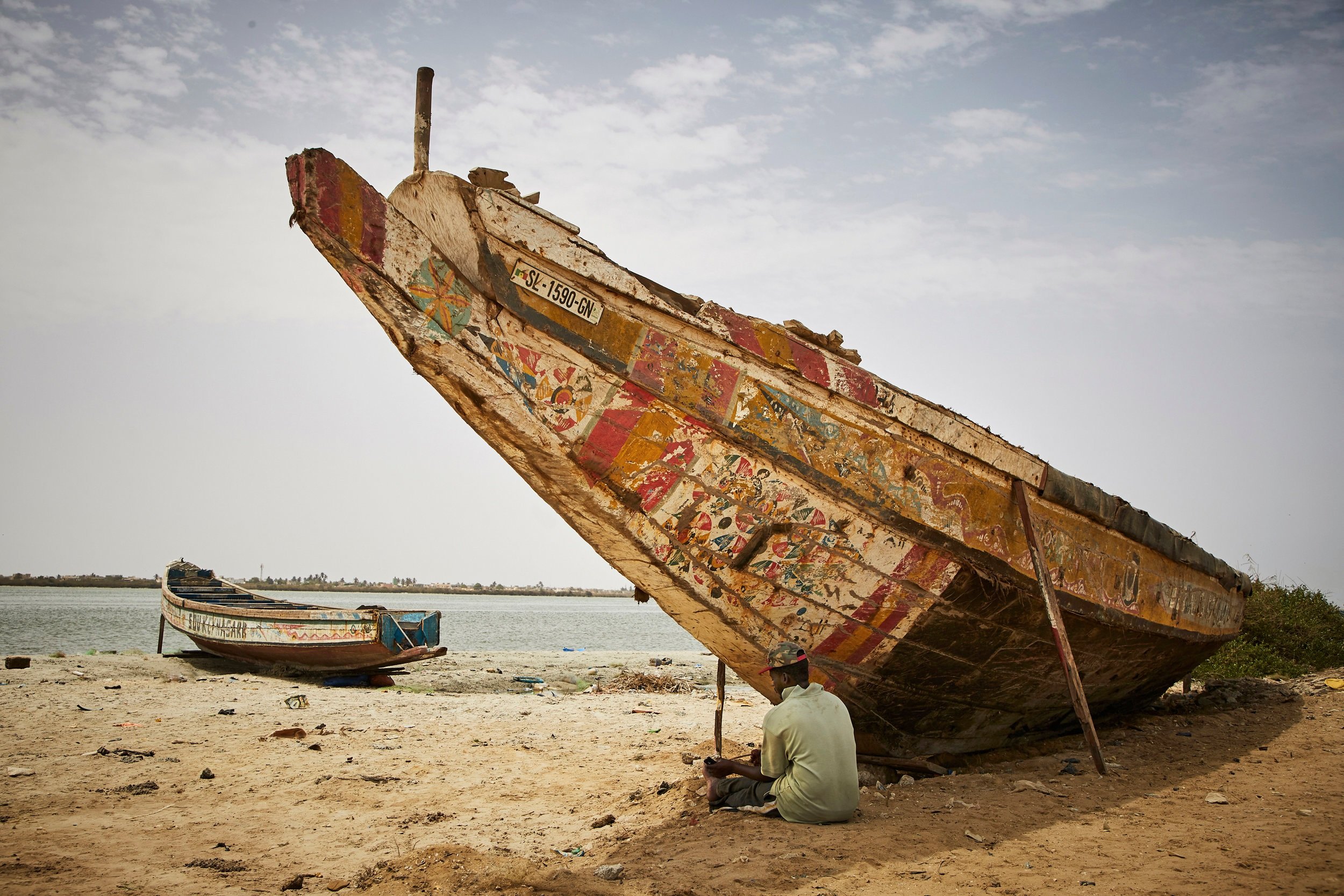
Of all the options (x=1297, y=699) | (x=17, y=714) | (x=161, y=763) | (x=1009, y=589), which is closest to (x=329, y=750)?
(x=161, y=763)

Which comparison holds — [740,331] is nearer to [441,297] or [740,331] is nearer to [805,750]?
[441,297]

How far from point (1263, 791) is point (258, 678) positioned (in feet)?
39.5

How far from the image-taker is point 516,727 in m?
7.78

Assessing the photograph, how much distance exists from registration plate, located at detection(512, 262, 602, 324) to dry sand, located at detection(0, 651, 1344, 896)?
2.66m

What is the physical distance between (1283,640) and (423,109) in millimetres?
12746

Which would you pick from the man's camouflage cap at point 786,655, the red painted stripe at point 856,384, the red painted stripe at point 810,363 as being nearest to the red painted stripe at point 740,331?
the red painted stripe at point 810,363

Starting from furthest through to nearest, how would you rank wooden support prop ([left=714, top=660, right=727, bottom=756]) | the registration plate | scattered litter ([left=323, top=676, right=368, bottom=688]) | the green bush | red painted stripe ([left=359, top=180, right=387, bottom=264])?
scattered litter ([left=323, top=676, right=368, bottom=688])
the green bush
wooden support prop ([left=714, top=660, right=727, bottom=756])
the registration plate
red painted stripe ([left=359, top=180, right=387, bottom=264])

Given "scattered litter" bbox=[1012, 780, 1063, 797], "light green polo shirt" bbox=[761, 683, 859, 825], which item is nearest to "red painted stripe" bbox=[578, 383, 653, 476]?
"light green polo shirt" bbox=[761, 683, 859, 825]

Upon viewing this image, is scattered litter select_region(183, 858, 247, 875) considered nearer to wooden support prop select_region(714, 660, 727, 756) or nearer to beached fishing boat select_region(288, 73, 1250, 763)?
beached fishing boat select_region(288, 73, 1250, 763)

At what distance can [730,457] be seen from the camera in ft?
14.0

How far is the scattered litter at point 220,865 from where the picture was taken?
3777 mm

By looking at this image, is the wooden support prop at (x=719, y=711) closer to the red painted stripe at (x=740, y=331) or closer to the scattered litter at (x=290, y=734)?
the red painted stripe at (x=740, y=331)

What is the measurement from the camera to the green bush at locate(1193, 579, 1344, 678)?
33.7ft

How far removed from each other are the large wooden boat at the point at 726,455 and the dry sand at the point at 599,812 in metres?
0.88
